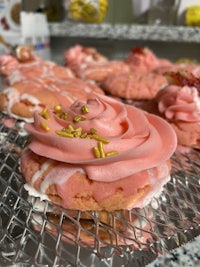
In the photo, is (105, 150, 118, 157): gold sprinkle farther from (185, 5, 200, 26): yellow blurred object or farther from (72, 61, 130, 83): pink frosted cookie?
(185, 5, 200, 26): yellow blurred object

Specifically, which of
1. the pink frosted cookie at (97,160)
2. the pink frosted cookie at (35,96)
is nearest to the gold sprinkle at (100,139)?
the pink frosted cookie at (97,160)

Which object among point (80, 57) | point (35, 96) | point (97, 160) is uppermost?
point (97, 160)

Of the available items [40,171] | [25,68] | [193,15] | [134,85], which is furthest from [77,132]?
[193,15]

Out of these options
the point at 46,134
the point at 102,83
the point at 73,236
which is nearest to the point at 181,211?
the point at 73,236

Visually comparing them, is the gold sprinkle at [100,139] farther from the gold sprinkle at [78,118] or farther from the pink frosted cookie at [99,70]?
the pink frosted cookie at [99,70]

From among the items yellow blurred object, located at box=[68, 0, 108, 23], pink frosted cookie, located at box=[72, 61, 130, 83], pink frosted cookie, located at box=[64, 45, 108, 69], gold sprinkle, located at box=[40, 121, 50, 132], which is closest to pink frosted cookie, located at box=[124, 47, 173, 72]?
pink frosted cookie, located at box=[72, 61, 130, 83]

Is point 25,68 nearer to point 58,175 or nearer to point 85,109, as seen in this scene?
point 85,109
